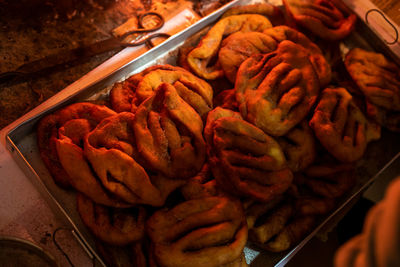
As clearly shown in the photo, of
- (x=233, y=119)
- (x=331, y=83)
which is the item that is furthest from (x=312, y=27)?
(x=233, y=119)

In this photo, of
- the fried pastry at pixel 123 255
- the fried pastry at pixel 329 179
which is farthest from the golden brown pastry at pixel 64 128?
the fried pastry at pixel 329 179

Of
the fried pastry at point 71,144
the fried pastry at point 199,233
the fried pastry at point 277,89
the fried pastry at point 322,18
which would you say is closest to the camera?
the fried pastry at point 199,233

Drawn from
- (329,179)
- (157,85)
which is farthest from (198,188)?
(329,179)

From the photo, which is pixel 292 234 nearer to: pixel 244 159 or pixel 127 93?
pixel 244 159

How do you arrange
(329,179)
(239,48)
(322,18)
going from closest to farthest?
(329,179)
(239,48)
(322,18)

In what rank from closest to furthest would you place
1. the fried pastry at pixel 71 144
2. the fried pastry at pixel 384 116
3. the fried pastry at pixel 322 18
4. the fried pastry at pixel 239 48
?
the fried pastry at pixel 71 144 → the fried pastry at pixel 239 48 → the fried pastry at pixel 384 116 → the fried pastry at pixel 322 18

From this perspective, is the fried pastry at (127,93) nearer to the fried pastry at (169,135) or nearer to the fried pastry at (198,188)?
the fried pastry at (169,135)
